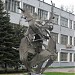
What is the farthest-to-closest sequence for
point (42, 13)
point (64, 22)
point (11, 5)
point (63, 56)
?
point (64, 22) → point (63, 56) → point (42, 13) → point (11, 5)

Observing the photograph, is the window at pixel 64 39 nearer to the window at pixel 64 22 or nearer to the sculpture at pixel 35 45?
the window at pixel 64 22

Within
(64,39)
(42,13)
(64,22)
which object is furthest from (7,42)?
(64,22)

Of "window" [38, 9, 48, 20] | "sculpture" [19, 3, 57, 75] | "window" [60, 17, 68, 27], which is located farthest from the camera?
"window" [60, 17, 68, 27]

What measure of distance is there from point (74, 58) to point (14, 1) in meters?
21.1

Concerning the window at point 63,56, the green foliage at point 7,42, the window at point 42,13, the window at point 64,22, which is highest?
the window at point 42,13

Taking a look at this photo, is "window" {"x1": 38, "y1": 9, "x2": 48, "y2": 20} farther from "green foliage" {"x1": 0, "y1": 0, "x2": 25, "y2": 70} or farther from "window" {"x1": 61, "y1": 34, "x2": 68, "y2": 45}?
"green foliage" {"x1": 0, "y1": 0, "x2": 25, "y2": 70}

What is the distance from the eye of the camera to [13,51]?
88.9 feet

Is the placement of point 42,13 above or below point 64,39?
above

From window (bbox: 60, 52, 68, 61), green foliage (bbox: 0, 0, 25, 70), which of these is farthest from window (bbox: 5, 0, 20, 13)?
window (bbox: 60, 52, 68, 61)

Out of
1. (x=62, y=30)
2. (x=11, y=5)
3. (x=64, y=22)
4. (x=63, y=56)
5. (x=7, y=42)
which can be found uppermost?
(x=11, y=5)

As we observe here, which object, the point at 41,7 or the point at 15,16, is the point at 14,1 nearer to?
the point at 15,16

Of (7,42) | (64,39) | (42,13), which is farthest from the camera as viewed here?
(64,39)

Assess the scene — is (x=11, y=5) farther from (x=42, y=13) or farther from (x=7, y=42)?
(x=7, y=42)

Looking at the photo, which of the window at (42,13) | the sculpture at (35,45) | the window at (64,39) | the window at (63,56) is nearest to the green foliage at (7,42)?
the sculpture at (35,45)
